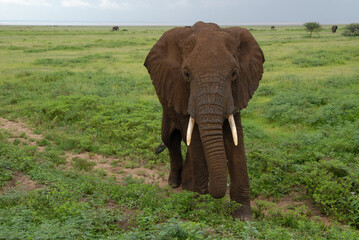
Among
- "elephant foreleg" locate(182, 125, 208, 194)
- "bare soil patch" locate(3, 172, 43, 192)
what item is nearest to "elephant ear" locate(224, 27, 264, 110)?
"elephant foreleg" locate(182, 125, 208, 194)

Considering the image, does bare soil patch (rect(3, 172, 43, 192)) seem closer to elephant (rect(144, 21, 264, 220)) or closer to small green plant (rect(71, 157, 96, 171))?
small green plant (rect(71, 157, 96, 171))

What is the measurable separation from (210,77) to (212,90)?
17 centimetres

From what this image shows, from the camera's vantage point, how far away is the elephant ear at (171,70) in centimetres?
486

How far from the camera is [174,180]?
22.4 feet

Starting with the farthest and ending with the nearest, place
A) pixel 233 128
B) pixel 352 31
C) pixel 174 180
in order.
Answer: pixel 352 31 < pixel 174 180 < pixel 233 128

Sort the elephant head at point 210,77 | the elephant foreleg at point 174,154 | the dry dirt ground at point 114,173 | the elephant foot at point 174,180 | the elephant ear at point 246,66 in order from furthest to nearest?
the elephant foot at point 174,180, the elephant foreleg at point 174,154, the dry dirt ground at point 114,173, the elephant ear at point 246,66, the elephant head at point 210,77

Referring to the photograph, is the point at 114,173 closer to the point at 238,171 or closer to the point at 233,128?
the point at 238,171

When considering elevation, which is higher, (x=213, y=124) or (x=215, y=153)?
(x=213, y=124)

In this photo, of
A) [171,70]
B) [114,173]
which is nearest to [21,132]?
[114,173]

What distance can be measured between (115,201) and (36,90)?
9855 mm

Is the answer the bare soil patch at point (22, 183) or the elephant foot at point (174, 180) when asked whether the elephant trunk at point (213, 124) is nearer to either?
the elephant foot at point (174, 180)

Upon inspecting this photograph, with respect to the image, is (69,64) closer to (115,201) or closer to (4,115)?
(4,115)

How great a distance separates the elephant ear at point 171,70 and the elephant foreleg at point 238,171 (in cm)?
72

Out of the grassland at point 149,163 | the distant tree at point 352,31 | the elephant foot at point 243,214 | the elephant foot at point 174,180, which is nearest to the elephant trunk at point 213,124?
the grassland at point 149,163
